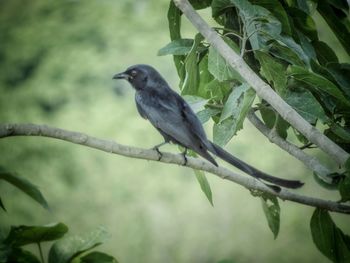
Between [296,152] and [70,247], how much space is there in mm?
649

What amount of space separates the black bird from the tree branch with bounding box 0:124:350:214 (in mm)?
30

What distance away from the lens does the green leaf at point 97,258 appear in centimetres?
96

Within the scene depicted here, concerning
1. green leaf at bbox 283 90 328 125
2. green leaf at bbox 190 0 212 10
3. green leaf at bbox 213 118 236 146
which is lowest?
green leaf at bbox 283 90 328 125

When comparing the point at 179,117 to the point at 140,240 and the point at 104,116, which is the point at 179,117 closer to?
the point at 140,240

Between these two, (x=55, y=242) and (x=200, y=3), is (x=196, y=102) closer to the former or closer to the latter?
(x=200, y=3)

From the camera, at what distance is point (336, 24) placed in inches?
61.8

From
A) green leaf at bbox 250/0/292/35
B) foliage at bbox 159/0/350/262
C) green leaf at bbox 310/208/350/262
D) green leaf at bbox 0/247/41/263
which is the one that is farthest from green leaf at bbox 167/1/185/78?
green leaf at bbox 0/247/41/263

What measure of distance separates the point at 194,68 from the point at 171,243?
3.90m

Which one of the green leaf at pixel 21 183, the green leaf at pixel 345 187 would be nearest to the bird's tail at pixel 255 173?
the green leaf at pixel 345 187

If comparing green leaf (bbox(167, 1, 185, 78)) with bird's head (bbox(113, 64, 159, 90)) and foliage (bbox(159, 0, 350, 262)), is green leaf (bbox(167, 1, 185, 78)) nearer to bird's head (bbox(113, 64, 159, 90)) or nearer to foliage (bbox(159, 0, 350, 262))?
foliage (bbox(159, 0, 350, 262))

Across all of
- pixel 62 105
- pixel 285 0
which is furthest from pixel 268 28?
pixel 62 105

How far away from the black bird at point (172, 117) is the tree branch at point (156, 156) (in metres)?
0.03

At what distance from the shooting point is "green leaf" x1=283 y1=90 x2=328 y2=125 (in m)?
1.35

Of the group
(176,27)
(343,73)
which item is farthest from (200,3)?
(343,73)
